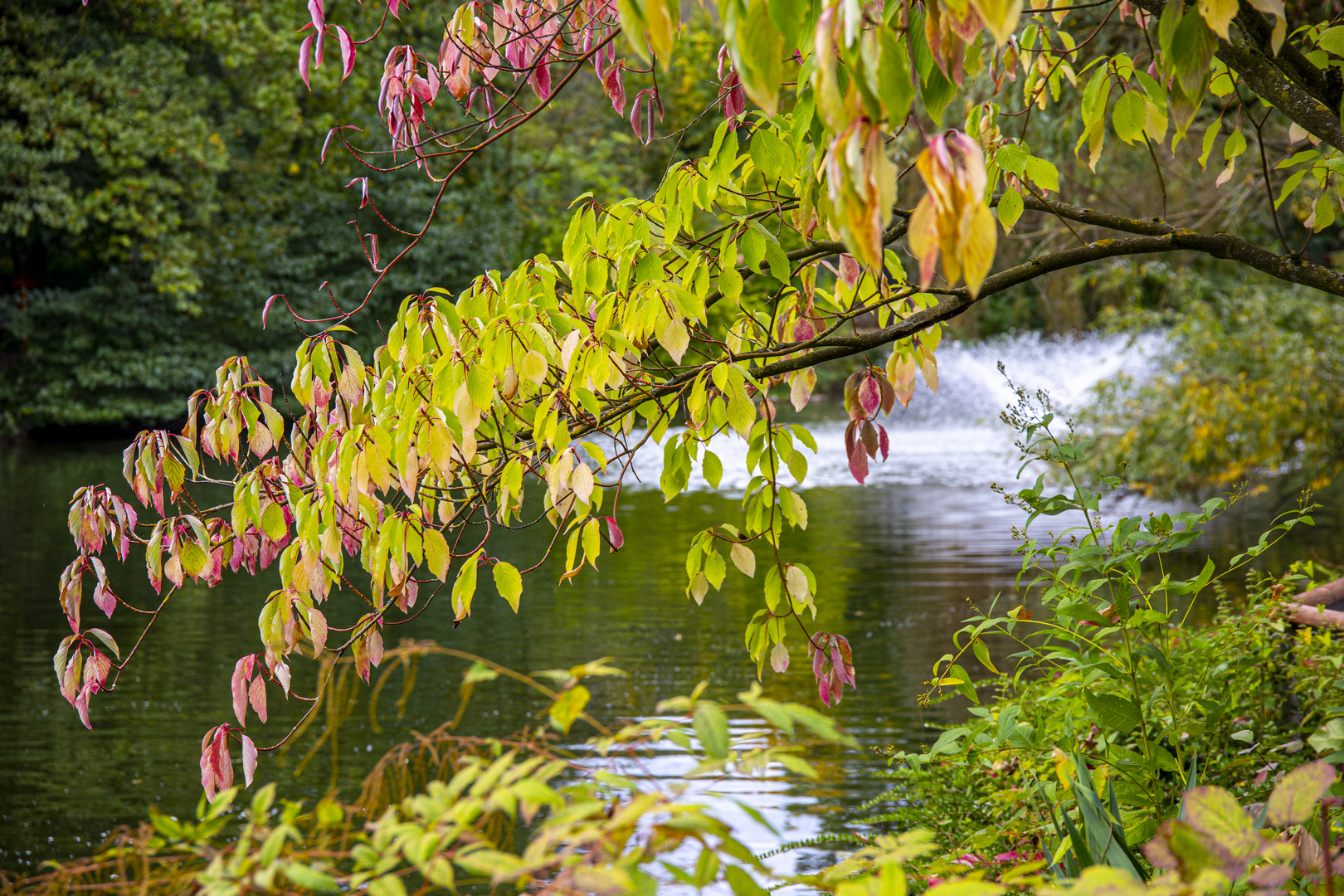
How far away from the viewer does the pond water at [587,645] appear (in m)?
4.93

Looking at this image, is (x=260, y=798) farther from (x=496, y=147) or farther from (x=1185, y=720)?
(x=496, y=147)

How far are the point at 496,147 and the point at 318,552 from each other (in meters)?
21.7

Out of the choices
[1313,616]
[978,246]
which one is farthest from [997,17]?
[1313,616]

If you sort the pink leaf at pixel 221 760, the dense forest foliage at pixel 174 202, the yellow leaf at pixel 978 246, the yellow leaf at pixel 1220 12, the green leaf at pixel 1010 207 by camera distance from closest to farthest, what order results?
1. the yellow leaf at pixel 978 246
2. the yellow leaf at pixel 1220 12
3. the pink leaf at pixel 221 760
4. the green leaf at pixel 1010 207
5. the dense forest foliage at pixel 174 202

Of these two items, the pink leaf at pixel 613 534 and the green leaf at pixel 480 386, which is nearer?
the green leaf at pixel 480 386

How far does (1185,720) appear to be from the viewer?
112 inches

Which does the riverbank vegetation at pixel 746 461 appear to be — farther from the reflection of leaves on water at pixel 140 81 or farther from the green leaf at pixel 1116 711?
the reflection of leaves on water at pixel 140 81

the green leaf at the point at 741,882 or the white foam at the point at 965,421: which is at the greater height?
the white foam at the point at 965,421

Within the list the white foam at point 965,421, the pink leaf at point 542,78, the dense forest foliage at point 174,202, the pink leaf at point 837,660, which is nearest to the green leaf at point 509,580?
the pink leaf at point 837,660

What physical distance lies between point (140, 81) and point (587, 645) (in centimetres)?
1572

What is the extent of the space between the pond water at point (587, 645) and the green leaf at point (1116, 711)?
2.01 metres

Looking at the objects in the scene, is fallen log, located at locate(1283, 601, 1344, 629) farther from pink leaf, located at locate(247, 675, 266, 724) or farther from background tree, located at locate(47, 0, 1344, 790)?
pink leaf, located at locate(247, 675, 266, 724)

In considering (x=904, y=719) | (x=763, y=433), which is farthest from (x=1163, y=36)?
(x=904, y=719)

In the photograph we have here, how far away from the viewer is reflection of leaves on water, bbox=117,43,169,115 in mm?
18422
